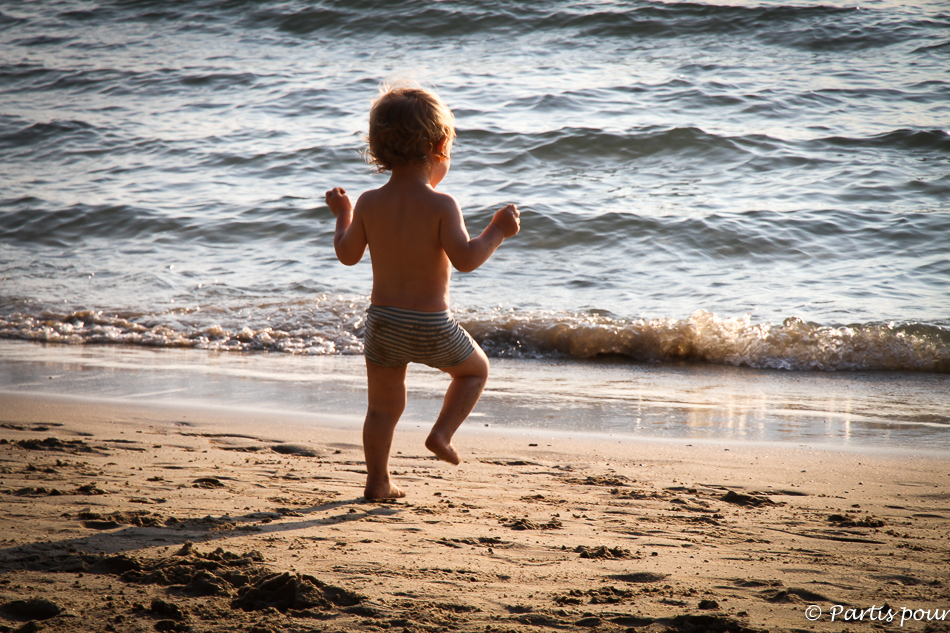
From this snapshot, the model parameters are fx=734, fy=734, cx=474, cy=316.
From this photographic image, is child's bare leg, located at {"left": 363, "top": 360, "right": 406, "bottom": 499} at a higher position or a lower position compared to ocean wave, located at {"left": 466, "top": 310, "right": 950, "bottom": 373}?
higher

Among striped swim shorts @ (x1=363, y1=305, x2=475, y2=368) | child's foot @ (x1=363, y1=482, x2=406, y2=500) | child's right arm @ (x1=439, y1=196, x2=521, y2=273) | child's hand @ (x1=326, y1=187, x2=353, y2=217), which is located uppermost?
child's hand @ (x1=326, y1=187, x2=353, y2=217)

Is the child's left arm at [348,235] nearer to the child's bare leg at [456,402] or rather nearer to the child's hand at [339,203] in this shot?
the child's hand at [339,203]

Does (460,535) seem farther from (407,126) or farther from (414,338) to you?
(407,126)

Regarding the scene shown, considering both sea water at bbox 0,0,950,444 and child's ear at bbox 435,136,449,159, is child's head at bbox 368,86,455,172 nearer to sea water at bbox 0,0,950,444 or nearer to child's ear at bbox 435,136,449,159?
child's ear at bbox 435,136,449,159

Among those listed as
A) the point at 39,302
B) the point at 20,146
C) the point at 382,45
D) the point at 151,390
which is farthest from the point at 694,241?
the point at 20,146

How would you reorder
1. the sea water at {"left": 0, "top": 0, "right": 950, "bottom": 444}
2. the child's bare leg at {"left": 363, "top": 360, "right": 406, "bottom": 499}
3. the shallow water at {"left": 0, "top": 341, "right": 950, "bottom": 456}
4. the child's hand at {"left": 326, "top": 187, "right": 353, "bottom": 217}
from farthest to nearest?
the sea water at {"left": 0, "top": 0, "right": 950, "bottom": 444} < the shallow water at {"left": 0, "top": 341, "right": 950, "bottom": 456} < the child's hand at {"left": 326, "top": 187, "right": 353, "bottom": 217} < the child's bare leg at {"left": 363, "top": 360, "right": 406, "bottom": 499}

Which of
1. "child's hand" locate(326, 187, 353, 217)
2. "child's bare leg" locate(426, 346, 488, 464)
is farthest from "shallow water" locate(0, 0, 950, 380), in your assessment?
"child's bare leg" locate(426, 346, 488, 464)

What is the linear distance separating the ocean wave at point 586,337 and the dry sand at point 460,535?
2.58 meters

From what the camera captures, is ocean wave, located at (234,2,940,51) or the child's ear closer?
the child's ear

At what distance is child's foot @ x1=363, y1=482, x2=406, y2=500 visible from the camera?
2.58 meters

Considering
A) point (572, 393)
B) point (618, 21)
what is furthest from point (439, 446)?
point (618, 21)

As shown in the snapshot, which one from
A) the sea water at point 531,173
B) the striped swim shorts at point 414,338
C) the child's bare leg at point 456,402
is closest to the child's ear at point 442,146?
the sea water at point 531,173

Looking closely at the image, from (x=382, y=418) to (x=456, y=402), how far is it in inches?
10.9

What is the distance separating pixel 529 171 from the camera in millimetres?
10375
